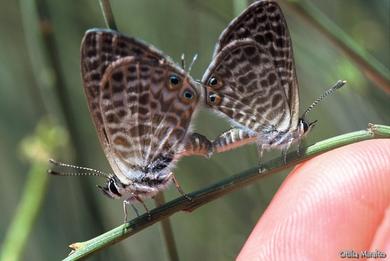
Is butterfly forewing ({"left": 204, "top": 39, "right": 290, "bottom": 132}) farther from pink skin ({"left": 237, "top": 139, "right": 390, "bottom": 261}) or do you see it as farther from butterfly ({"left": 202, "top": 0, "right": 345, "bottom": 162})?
pink skin ({"left": 237, "top": 139, "right": 390, "bottom": 261})

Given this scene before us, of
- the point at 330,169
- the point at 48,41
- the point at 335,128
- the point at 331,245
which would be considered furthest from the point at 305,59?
the point at 331,245

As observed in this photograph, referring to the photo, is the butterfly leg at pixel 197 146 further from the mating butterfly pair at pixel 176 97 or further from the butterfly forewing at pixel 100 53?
the butterfly forewing at pixel 100 53

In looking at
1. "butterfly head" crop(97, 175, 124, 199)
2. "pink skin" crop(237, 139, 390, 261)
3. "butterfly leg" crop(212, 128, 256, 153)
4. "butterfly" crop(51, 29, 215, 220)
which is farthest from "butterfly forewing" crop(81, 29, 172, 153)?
"pink skin" crop(237, 139, 390, 261)

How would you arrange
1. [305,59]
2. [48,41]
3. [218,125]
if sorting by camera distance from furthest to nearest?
[218,125]
[305,59]
[48,41]

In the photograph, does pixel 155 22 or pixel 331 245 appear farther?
pixel 155 22

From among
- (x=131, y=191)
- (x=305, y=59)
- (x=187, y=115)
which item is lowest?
(x=131, y=191)

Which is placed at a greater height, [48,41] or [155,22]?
[155,22]

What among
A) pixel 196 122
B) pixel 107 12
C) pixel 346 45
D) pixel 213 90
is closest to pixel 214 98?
pixel 213 90

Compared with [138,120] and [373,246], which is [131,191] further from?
[373,246]
